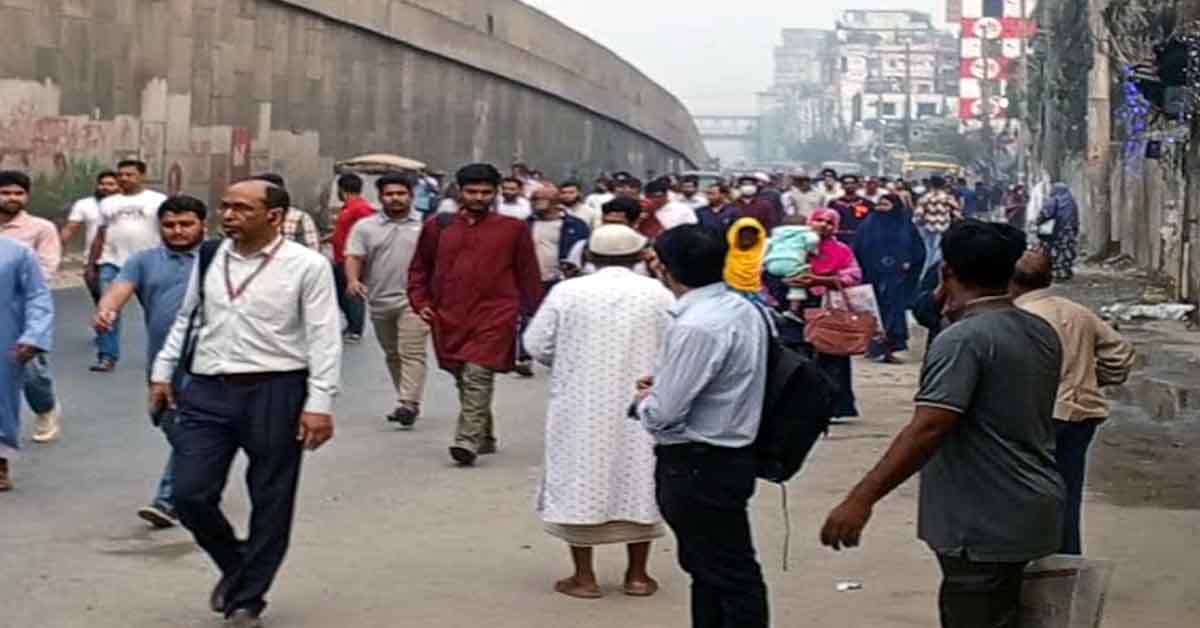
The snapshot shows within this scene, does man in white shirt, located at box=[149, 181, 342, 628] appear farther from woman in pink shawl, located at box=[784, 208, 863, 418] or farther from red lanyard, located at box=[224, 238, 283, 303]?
woman in pink shawl, located at box=[784, 208, 863, 418]

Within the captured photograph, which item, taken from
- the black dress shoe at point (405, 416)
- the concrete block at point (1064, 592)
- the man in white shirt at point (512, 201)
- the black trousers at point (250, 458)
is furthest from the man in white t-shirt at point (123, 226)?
the concrete block at point (1064, 592)

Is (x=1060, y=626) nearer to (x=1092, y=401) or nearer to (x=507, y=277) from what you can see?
(x=1092, y=401)

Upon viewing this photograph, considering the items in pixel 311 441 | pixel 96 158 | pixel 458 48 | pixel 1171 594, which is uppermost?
pixel 458 48


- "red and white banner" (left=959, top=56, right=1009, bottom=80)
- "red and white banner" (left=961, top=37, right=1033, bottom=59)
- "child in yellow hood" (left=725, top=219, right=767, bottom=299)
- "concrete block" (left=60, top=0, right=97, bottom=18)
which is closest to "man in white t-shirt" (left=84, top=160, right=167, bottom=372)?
"child in yellow hood" (left=725, top=219, right=767, bottom=299)

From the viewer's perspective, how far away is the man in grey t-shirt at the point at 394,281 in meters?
12.8

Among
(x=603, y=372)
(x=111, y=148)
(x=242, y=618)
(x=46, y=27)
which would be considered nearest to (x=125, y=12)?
(x=111, y=148)

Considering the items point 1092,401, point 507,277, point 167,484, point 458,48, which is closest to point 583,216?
point 507,277

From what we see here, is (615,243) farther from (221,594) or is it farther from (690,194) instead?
(690,194)

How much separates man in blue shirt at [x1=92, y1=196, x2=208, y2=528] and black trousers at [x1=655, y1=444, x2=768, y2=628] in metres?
3.35

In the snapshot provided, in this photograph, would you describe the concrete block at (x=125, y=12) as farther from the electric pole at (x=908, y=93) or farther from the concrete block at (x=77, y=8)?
the electric pole at (x=908, y=93)

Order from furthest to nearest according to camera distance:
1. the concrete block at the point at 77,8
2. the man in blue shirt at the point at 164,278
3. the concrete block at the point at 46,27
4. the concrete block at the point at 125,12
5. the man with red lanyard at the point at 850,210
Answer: the concrete block at the point at 125,12, the concrete block at the point at 77,8, the concrete block at the point at 46,27, the man with red lanyard at the point at 850,210, the man in blue shirt at the point at 164,278

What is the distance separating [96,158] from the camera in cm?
2691

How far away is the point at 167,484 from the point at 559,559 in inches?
66.7

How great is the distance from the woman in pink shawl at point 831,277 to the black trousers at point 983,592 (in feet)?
24.8
